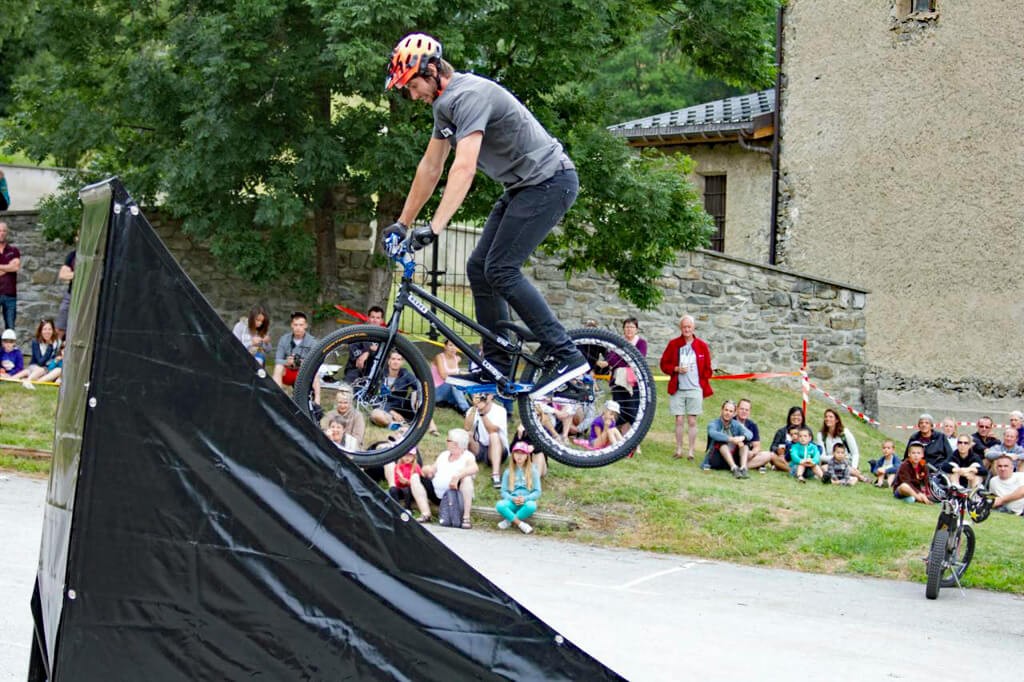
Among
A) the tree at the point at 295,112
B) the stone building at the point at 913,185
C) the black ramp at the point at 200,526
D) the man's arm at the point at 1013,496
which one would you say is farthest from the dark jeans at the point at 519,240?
the stone building at the point at 913,185

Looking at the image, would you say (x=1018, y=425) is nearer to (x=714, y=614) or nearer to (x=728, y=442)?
(x=728, y=442)

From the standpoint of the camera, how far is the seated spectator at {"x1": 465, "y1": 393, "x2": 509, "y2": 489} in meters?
11.6

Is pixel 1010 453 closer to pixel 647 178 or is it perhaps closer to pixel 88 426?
pixel 647 178

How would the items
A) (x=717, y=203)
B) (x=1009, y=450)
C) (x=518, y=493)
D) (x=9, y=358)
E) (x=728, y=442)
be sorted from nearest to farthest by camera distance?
1. (x=518, y=493)
2. (x=1009, y=450)
3. (x=728, y=442)
4. (x=9, y=358)
5. (x=717, y=203)

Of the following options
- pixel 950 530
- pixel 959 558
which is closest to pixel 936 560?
pixel 950 530

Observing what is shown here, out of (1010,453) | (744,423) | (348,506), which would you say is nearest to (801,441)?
(744,423)

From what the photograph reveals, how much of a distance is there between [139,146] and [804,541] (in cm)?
867

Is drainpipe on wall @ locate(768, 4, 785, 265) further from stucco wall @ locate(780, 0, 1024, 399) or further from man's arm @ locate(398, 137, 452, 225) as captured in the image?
man's arm @ locate(398, 137, 452, 225)

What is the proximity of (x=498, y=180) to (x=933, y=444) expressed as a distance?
8841 millimetres

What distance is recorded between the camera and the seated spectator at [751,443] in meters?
13.6

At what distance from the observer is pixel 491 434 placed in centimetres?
1185

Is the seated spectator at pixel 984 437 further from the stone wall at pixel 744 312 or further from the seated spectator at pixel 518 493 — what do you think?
the stone wall at pixel 744 312

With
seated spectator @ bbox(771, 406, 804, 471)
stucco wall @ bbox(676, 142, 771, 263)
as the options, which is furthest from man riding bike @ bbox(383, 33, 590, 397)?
stucco wall @ bbox(676, 142, 771, 263)

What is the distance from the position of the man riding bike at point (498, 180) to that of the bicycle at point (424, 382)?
0.08 m
